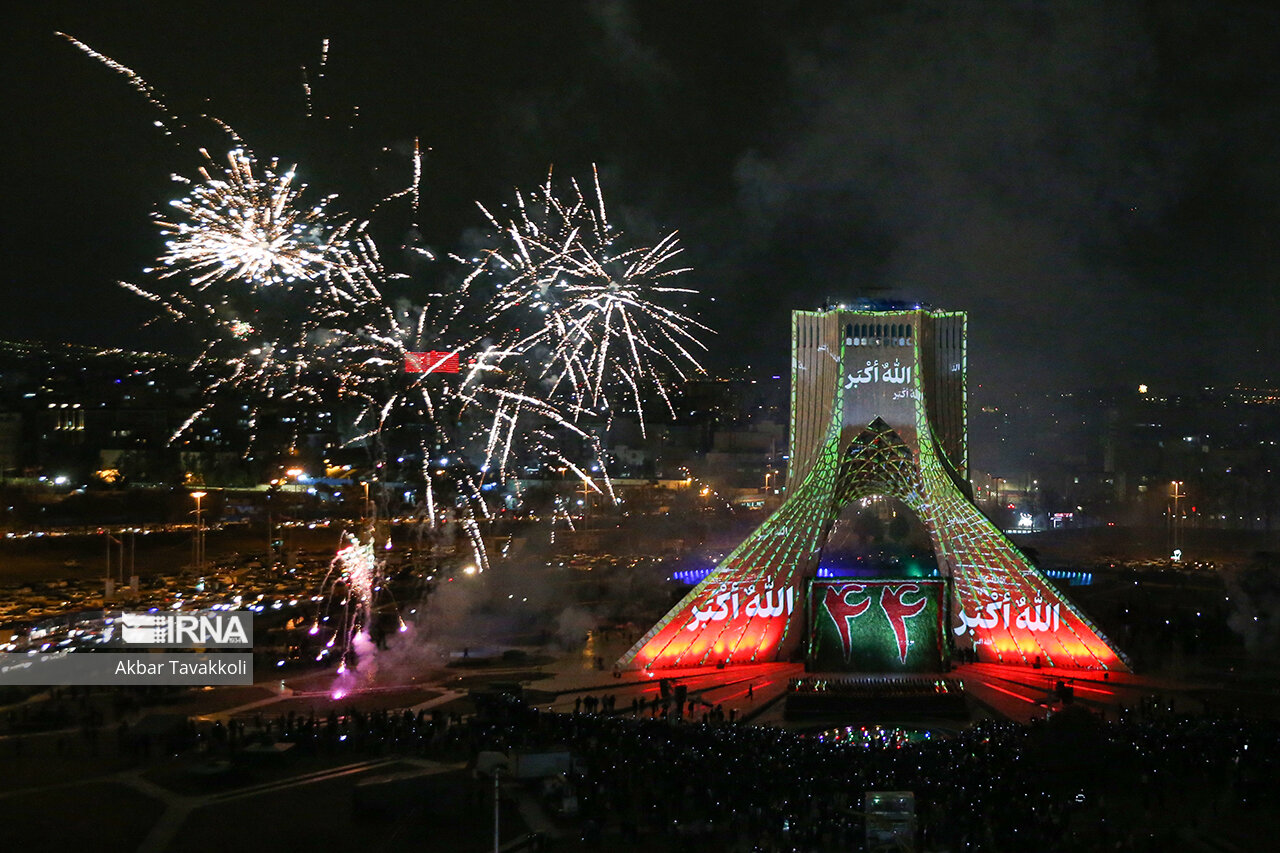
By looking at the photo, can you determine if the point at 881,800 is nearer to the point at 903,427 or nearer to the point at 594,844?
the point at 594,844

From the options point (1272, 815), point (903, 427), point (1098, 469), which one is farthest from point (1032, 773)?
point (1098, 469)

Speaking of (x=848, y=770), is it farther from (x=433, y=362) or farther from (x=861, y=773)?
(x=433, y=362)

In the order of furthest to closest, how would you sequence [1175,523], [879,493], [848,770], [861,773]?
[1175,523] → [879,493] → [848,770] → [861,773]

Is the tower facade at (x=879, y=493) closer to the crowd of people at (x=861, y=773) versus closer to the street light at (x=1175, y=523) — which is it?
the crowd of people at (x=861, y=773)

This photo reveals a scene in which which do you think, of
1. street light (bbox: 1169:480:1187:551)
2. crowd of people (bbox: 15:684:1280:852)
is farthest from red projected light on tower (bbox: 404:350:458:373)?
street light (bbox: 1169:480:1187:551)


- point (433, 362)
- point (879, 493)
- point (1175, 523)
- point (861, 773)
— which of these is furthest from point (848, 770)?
point (1175, 523)

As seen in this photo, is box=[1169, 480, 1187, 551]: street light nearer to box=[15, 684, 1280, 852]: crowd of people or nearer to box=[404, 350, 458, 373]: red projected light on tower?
box=[404, 350, 458, 373]: red projected light on tower
